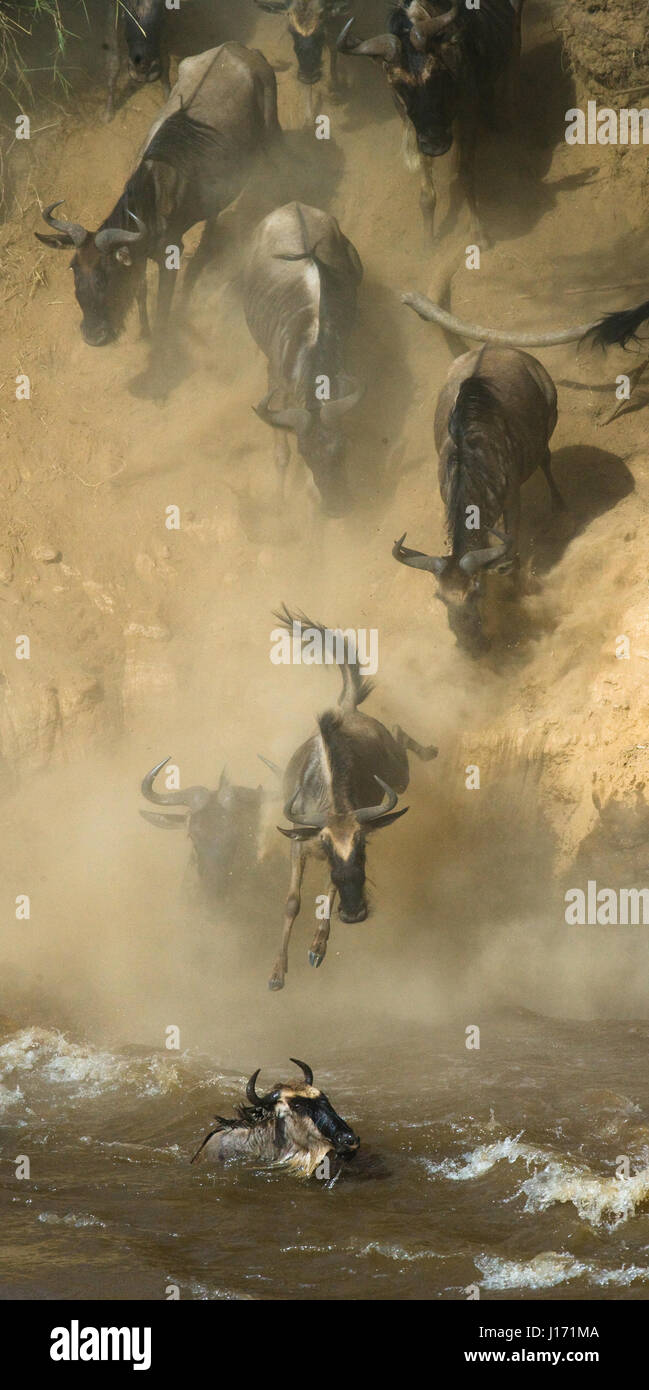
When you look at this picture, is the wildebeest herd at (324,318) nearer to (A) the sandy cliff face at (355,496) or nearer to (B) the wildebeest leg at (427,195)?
(B) the wildebeest leg at (427,195)

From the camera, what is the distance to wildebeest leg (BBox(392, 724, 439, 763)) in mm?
10461

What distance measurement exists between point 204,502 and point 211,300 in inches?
118

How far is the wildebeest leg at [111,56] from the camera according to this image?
49.3 ft

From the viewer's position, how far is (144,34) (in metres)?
14.6

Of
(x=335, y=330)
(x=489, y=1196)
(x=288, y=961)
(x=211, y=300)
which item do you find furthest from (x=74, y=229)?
(x=489, y=1196)

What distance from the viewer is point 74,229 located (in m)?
13.3

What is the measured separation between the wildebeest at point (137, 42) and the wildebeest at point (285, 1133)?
12701mm

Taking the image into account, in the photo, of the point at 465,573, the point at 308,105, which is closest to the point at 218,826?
the point at 465,573

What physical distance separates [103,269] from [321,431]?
3532mm

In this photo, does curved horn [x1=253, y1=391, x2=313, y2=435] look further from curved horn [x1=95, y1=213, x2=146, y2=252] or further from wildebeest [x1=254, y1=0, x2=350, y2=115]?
wildebeest [x1=254, y1=0, x2=350, y2=115]

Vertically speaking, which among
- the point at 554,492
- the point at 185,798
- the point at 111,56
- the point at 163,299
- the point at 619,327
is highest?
the point at 111,56

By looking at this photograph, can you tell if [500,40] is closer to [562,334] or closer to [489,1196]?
[562,334]

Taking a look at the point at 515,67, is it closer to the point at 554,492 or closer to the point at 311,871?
the point at 554,492

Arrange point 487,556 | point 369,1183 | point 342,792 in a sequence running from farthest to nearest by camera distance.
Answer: point 487,556 < point 342,792 < point 369,1183
